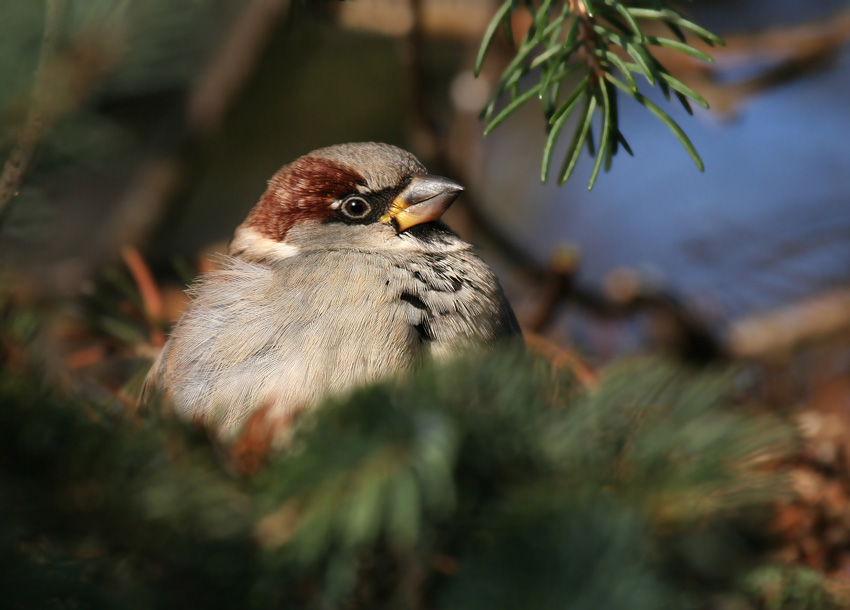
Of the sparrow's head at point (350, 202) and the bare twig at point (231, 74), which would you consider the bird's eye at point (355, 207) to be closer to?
the sparrow's head at point (350, 202)

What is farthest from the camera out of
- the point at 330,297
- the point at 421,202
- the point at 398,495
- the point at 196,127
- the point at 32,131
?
the point at 196,127

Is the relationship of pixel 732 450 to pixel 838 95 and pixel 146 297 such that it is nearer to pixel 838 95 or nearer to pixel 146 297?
pixel 146 297

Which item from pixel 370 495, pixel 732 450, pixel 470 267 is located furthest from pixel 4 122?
pixel 732 450

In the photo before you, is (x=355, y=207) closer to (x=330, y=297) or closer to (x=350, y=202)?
(x=350, y=202)

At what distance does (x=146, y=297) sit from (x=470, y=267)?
104cm

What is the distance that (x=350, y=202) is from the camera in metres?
2.46

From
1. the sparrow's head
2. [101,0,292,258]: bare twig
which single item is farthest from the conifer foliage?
[101,0,292,258]: bare twig

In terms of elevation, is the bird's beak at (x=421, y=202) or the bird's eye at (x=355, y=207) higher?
the bird's beak at (x=421, y=202)

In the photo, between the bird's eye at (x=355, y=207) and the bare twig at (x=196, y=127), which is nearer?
the bird's eye at (x=355, y=207)

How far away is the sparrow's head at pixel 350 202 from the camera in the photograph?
2379 millimetres

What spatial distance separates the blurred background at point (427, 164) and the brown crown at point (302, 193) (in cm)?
34

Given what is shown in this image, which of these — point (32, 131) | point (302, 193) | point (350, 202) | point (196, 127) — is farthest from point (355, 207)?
point (196, 127)

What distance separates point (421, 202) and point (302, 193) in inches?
15.9

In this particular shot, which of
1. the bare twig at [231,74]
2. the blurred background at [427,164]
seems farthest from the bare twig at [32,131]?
the bare twig at [231,74]
